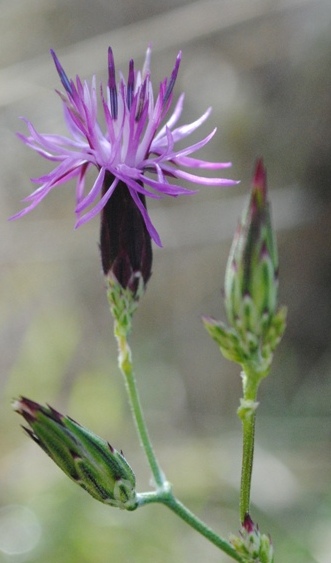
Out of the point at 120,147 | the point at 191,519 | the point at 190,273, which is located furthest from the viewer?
the point at 190,273

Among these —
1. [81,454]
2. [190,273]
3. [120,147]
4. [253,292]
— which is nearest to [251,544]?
[81,454]

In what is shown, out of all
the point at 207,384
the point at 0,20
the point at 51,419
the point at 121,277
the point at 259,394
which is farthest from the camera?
the point at 0,20

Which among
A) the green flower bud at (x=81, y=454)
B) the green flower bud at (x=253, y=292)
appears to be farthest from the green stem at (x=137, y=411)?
the green flower bud at (x=253, y=292)

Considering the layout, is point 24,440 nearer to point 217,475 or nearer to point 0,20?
point 217,475

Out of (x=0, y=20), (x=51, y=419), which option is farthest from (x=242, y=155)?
(x=51, y=419)

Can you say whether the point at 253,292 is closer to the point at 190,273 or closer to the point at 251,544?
the point at 251,544

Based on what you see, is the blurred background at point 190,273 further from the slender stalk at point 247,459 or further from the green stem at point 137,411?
the slender stalk at point 247,459

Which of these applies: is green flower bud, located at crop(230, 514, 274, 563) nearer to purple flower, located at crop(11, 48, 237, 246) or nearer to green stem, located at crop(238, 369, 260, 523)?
green stem, located at crop(238, 369, 260, 523)
